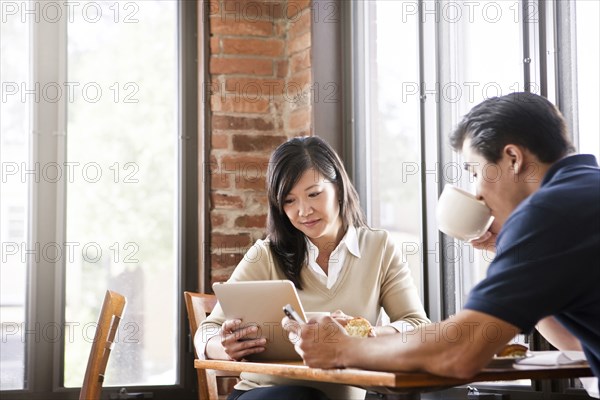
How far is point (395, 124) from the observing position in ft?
10.1

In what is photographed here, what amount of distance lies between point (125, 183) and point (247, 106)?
0.57 metres

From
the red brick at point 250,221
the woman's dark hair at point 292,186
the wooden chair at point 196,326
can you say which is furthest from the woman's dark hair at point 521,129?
the red brick at point 250,221

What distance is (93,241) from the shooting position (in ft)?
10.9

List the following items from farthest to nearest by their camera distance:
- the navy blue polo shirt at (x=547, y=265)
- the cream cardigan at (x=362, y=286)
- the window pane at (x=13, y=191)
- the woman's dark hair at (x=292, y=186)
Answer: the window pane at (x=13, y=191)
the woman's dark hair at (x=292, y=186)
the cream cardigan at (x=362, y=286)
the navy blue polo shirt at (x=547, y=265)

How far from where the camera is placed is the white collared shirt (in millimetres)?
2516

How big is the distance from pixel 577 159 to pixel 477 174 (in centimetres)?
22

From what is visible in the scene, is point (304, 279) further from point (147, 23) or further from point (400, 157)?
point (147, 23)

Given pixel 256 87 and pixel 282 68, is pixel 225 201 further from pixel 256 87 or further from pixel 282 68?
pixel 282 68

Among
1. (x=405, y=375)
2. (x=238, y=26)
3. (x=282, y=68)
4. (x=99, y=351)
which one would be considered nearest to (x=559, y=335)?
(x=405, y=375)

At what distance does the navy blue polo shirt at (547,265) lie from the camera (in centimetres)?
154

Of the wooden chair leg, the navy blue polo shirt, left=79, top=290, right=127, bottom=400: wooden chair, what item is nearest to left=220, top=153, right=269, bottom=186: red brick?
the wooden chair leg

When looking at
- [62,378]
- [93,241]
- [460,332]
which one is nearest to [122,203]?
[93,241]

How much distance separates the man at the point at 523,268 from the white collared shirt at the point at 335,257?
726 millimetres

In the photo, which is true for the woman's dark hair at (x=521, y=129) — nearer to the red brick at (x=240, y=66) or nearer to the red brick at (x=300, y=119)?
the red brick at (x=300, y=119)
